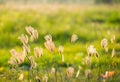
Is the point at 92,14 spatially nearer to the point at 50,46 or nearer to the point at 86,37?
the point at 86,37

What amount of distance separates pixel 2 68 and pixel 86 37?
516 cm

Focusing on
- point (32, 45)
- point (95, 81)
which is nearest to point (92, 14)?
point (32, 45)

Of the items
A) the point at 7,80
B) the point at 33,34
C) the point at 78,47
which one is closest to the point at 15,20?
the point at 78,47

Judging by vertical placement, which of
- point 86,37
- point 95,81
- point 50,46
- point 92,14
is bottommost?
point 92,14

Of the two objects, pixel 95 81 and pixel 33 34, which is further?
pixel 95 81

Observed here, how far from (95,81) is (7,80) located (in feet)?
4.62

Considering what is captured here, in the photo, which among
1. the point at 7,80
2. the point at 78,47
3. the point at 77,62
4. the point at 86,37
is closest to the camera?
the point at 7,80

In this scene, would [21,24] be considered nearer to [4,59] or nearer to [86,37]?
[86,37]

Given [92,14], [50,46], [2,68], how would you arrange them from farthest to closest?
[92,14], [2,68], [50,46]

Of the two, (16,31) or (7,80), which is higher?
(7,80)

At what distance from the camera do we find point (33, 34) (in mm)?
5520

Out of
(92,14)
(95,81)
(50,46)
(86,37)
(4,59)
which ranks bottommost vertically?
(92,14)

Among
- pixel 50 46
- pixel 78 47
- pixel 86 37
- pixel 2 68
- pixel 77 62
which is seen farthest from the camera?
pixel 86 37

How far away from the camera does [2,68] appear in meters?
7.91
